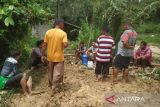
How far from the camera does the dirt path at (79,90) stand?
8.27 m

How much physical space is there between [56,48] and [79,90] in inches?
49.8

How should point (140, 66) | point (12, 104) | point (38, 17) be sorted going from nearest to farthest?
point (12, 104), point (38, 17), point (140, 66)

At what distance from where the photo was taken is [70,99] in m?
8.53

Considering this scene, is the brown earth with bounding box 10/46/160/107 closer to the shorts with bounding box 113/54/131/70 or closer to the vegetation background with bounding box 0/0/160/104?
the shorts with bounding box 113/54/131/70

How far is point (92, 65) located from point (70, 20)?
369 inches

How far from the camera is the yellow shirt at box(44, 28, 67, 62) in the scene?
8.70 meters

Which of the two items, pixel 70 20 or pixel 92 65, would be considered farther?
pixel 70 20

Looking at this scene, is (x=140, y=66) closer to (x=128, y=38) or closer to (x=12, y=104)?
(x=128, y=38)

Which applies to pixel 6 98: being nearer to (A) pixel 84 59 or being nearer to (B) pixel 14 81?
(B) pixel 14 81

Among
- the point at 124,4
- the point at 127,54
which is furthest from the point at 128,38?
the point at 124,4

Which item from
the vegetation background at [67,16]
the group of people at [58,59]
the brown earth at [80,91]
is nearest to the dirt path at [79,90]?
the brown earth at [80,91]

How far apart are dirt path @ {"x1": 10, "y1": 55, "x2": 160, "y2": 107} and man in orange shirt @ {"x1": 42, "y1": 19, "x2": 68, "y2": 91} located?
46 cm

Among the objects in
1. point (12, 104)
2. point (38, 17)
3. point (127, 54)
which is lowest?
point (12, 104)

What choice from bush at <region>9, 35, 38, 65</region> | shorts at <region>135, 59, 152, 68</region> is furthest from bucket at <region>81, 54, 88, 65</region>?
bush at <region>9, 35, 38, 65</region>
